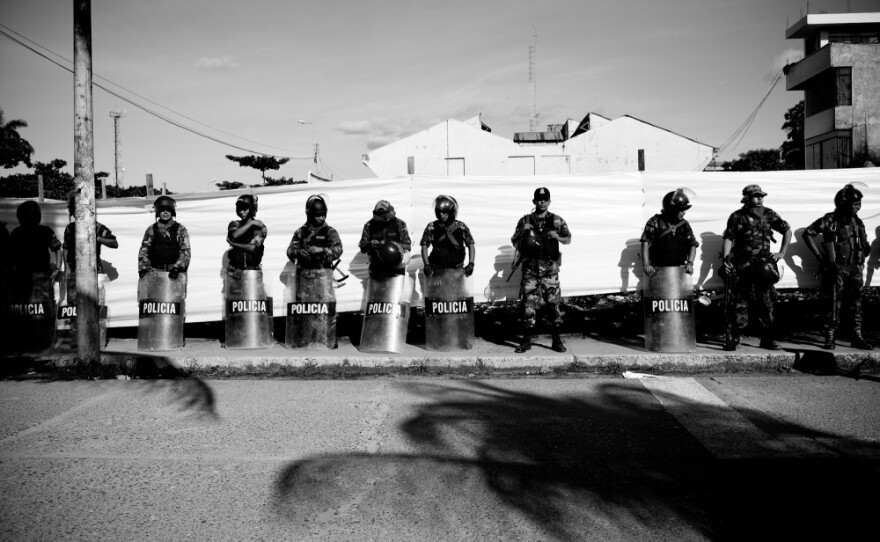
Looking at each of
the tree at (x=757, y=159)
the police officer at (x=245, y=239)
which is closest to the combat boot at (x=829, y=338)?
the police officer at (x=245, y=239)

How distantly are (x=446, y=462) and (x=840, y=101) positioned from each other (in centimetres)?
4146

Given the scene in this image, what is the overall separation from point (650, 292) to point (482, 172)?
1470 inches

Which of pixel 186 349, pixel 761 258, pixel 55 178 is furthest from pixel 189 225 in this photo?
pixel 55 178

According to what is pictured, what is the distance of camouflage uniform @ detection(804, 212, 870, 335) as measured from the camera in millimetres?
7680

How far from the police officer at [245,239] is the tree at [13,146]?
38949 mm

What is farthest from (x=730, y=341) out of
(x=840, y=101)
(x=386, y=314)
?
(x=840, y=101)

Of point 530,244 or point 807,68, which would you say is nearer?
point 530,244

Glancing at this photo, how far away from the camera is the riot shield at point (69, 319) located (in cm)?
854

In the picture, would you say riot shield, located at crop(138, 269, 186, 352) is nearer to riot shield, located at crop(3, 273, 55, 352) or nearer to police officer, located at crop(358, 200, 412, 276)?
riot shield, located at crop(3, 273, 55, 352)

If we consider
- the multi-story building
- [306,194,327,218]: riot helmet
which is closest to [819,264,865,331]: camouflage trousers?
[306,194,327,218]: riot helmet

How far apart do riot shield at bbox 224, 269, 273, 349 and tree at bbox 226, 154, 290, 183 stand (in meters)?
42.4

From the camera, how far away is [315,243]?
8258 mm

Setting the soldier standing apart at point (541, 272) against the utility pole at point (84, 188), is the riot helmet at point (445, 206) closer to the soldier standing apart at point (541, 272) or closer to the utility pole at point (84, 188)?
the soldier standing apart at point (541, 272)

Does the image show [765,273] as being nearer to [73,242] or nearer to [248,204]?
[248,204]
